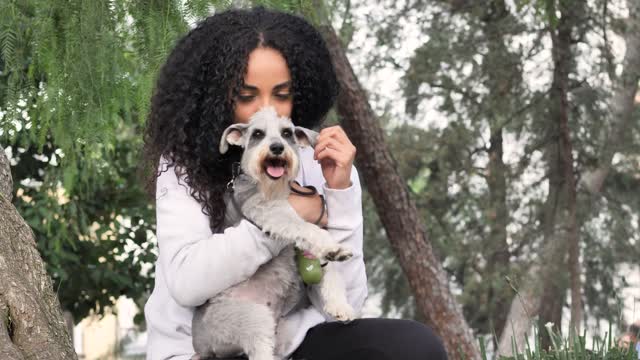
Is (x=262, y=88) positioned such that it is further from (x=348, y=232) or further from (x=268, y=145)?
(x=348, y=232)

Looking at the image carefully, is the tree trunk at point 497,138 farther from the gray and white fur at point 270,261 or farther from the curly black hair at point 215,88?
the gray and white fur at point 270,261

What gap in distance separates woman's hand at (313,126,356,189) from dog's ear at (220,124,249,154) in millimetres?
225

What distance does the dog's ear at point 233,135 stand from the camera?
274 cm

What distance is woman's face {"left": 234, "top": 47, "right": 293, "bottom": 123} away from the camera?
2.91 metres

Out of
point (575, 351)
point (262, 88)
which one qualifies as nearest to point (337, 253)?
point (262, 88)

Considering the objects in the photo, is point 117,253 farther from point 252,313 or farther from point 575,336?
point 252,313

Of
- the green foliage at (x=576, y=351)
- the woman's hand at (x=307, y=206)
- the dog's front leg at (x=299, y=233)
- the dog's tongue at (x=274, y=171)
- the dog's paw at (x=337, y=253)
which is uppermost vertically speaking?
the dog's tongue at (x=274, y=171)

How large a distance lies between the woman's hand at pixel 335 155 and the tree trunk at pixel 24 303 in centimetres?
100

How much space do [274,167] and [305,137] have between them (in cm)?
21

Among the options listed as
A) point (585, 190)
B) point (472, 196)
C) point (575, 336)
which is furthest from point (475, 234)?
point (575, 336)

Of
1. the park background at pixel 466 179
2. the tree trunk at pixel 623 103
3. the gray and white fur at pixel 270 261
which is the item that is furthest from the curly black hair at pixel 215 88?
the tree trunk at pixel 623 103

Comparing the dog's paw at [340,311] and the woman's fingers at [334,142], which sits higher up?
the woman's fingers at [334,142]

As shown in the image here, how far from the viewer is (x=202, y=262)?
2617 millimetres

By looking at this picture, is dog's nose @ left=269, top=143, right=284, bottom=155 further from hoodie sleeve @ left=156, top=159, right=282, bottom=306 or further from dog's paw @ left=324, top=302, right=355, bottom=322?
dog's paw @ left=324, top=302, right=355, bottom=322
